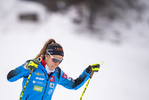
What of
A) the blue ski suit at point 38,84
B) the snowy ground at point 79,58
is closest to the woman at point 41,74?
the blue ski suit at point 38,84

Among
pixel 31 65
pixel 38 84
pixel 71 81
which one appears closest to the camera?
pixel 31 65

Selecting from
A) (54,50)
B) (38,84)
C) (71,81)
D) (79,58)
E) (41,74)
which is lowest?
(38,84)

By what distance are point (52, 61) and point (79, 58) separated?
7.23m

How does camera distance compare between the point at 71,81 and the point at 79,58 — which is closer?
the point at 71,81

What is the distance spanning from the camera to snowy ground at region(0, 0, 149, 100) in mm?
6449

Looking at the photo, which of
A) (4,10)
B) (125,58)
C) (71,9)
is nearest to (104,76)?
(125,58)

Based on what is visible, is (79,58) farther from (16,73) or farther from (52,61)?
(16,73)

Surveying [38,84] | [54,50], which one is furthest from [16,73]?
[54,50]

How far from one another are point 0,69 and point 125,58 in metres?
6.41

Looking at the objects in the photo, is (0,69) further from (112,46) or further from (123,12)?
(123,12)

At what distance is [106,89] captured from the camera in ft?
22.4

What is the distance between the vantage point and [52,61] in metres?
2.60

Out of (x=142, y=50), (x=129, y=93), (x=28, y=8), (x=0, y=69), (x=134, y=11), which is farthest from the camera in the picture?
(x=28, y=8)

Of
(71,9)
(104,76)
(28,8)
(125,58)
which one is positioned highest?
(71,9)
